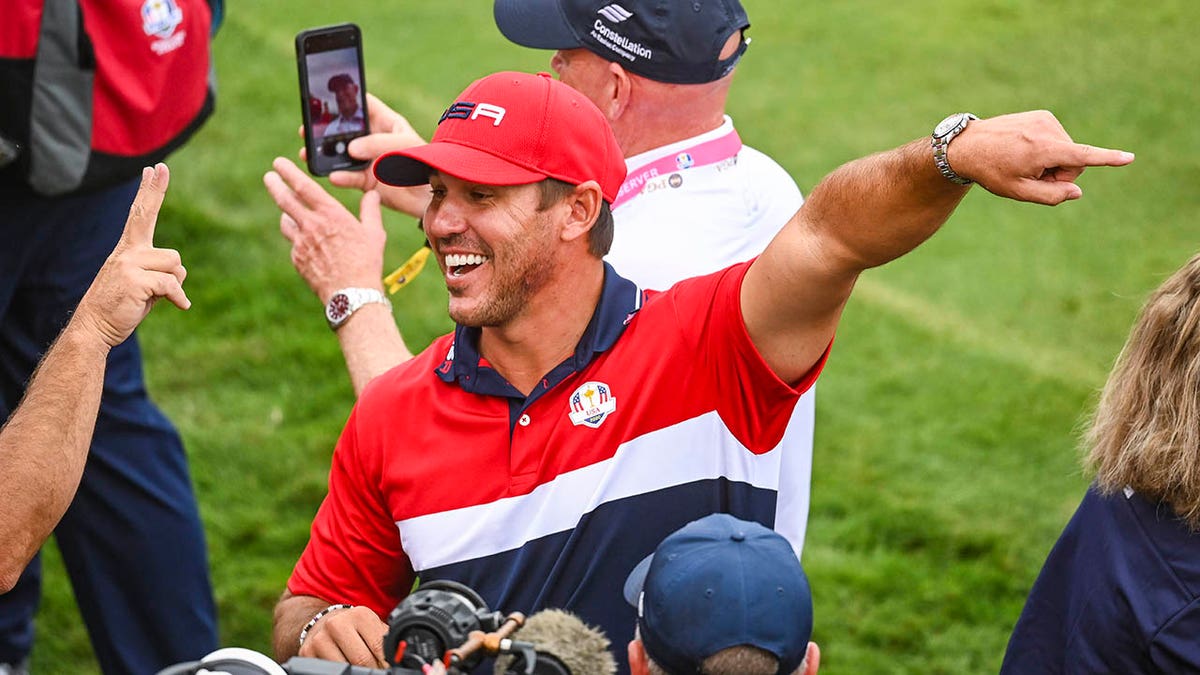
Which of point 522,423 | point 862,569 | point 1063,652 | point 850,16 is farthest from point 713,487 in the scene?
point 850,16

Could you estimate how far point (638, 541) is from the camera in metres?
2.97

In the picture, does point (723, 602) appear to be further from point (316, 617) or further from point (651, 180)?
point (651, 180)

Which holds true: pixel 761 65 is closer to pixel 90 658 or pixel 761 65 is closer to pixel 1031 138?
pixel 90 658

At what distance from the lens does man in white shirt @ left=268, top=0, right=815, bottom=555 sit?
353cm

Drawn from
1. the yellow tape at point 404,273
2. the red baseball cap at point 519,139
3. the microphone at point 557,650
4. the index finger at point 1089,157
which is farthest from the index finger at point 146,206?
the index finger at point 1089,157

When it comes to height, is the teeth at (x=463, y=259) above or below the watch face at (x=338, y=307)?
above

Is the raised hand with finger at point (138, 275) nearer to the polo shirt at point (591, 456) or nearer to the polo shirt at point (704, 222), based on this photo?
the polo shirt at point (591, 456)

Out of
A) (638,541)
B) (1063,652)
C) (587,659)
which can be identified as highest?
(587,659)

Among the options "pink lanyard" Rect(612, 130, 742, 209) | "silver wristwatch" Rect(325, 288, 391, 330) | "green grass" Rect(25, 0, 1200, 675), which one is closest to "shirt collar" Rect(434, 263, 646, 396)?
"pink lanyard" Rect(612, 130, 742, 209)

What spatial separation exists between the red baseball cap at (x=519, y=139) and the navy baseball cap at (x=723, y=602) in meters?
0.96

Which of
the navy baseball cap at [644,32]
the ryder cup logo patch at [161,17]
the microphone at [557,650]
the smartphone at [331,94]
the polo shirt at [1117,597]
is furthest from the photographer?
the ryder cup logo patch at [161,17]

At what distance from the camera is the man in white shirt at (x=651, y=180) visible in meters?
3.53

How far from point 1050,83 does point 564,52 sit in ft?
20.5

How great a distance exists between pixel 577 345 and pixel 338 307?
0.87m
